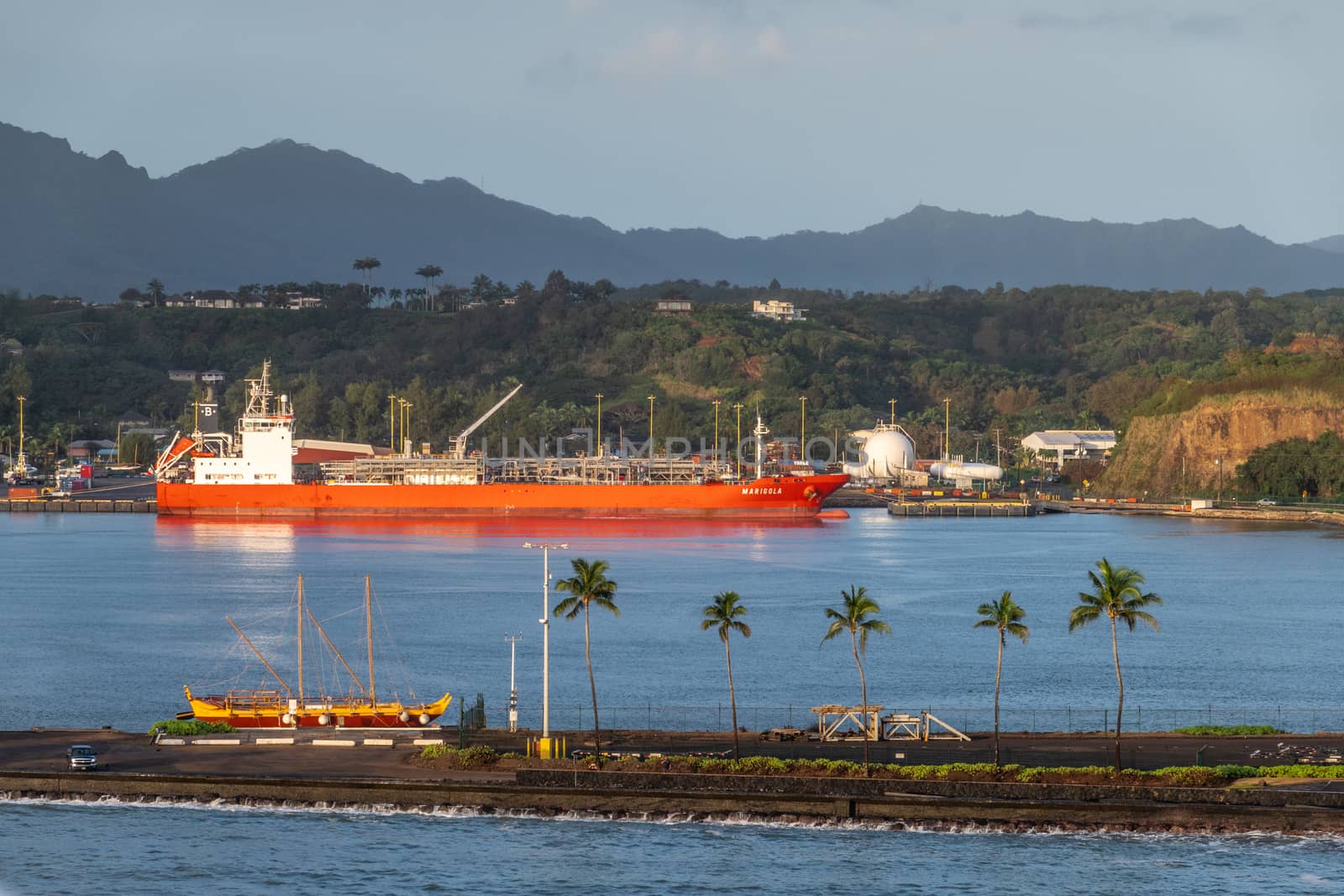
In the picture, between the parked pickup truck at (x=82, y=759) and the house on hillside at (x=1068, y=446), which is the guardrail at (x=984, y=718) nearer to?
the parked pickup truck at (x=82, y=759)

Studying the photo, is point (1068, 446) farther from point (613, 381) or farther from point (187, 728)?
point (187, 728)

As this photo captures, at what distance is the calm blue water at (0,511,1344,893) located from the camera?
1050 inches

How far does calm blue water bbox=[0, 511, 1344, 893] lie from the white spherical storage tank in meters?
24.7

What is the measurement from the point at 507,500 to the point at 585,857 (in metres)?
74.7

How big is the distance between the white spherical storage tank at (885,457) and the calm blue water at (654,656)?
24.7 metres

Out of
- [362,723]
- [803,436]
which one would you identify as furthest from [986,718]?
[803,436]

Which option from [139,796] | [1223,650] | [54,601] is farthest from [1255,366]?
[139,796]

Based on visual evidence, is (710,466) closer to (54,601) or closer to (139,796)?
(54,601)

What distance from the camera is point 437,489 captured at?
102m

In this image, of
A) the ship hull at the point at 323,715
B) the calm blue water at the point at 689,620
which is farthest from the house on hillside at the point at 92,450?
the ship hull at the point at 323,715

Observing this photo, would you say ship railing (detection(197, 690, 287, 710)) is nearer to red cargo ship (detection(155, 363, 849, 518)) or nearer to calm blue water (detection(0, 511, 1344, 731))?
calm blue water (detection(0, 511, 1344, 731))

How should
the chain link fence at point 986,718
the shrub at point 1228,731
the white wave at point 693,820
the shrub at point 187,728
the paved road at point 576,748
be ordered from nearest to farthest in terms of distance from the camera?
the white wave at point 693,820
the paved road at point 576,748
the shrub at point 1228,731
the shrub at point 187,728
the chain link fence at point 986,718

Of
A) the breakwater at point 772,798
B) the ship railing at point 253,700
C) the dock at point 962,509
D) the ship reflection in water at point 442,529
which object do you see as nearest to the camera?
the breakwater at point 772,798

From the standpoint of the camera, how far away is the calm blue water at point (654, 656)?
26672 mm
